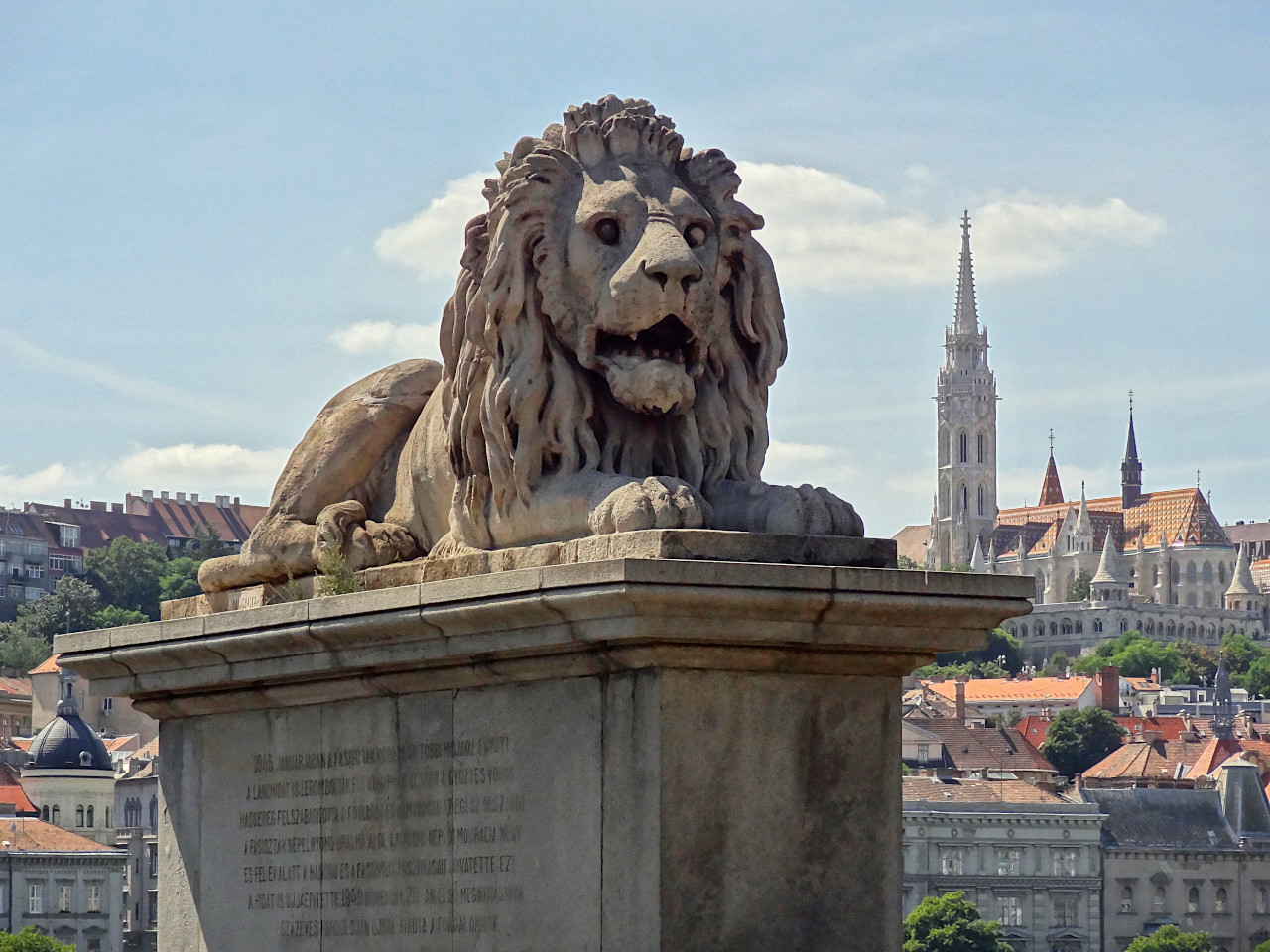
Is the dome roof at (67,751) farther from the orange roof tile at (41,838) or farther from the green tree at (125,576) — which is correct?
the green tree at (125,576)

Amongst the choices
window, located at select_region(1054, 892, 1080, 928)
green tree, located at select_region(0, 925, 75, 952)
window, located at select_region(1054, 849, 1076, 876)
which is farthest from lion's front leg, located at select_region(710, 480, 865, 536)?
window, located at select_region(1054, 892, 1080, 928)

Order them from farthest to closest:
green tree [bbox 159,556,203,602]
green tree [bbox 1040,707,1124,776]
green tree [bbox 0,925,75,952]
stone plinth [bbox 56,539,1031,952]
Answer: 1. green tree [bbox 159,556,203,602]
2. green tree [bbox 1040,707,1124,776]
3. green tree [bbox 0,925,75,952]
4. stone plinth [bbox 56,539,1031,952]

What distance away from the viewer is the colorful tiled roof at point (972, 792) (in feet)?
445

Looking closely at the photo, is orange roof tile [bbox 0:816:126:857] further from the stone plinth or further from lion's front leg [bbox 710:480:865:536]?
lion's front leg [bbox 710:480:865:536]

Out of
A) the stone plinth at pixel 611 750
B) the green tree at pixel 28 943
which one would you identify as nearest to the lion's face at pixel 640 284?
the stone plinth at pixel 611 750

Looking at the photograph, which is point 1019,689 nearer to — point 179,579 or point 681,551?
point 179,579

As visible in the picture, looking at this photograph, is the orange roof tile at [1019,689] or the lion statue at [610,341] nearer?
the lion statue at [610,341]

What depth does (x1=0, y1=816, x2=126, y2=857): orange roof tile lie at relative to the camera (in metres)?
118

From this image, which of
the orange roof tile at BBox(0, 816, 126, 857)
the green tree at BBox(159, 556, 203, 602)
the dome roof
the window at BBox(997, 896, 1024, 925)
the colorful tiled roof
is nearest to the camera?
the orange roof tile at BBox(0, 816, 126, 857)

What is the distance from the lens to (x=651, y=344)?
9445 mm

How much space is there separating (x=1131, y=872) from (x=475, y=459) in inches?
5099

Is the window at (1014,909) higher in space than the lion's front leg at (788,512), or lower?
lower

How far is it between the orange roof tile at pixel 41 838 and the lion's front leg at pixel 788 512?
4372 inches

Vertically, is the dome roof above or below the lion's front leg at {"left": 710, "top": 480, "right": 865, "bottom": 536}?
above
